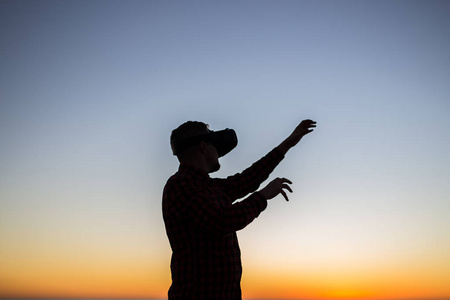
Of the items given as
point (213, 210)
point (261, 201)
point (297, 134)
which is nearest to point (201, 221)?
point (213, 210)

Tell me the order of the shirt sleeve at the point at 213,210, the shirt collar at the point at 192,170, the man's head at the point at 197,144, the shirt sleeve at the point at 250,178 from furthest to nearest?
the shirt sleeve at the point at 250,178
the man's head at the point at 197,144
the shirt collar at the point at 192,170
the shirt sleeve at the point at 213,210

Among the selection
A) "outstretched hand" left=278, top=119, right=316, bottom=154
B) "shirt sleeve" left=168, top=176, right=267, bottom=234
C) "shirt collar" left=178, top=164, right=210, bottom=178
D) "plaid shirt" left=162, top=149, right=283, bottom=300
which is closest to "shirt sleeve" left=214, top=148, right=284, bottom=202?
"outstretched hand" left=278, top=119, right=316, bottom=154

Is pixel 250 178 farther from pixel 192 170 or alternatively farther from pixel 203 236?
pixel 203 236

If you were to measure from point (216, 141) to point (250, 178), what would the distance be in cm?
90

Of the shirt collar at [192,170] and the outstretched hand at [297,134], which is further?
the outstretched hand at [297,134]

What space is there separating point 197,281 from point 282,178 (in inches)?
43.0

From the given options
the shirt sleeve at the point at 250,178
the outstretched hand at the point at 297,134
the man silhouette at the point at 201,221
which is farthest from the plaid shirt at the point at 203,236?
the outstretched hand at the point at 297,134

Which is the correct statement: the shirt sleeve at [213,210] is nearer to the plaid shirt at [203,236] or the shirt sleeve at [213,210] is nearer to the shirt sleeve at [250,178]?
the plaid shirt at [203,236]

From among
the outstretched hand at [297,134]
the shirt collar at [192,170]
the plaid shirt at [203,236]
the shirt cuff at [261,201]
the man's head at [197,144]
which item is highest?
the outstretched hand at [297,134]

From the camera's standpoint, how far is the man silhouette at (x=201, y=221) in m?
3.16

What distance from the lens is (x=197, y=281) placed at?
10.4ft

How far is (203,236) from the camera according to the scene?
3.25 meters

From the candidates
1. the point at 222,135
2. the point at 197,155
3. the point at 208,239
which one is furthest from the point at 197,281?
the point at 222,135

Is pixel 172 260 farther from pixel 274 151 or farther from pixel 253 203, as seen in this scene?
pixel 274 151
